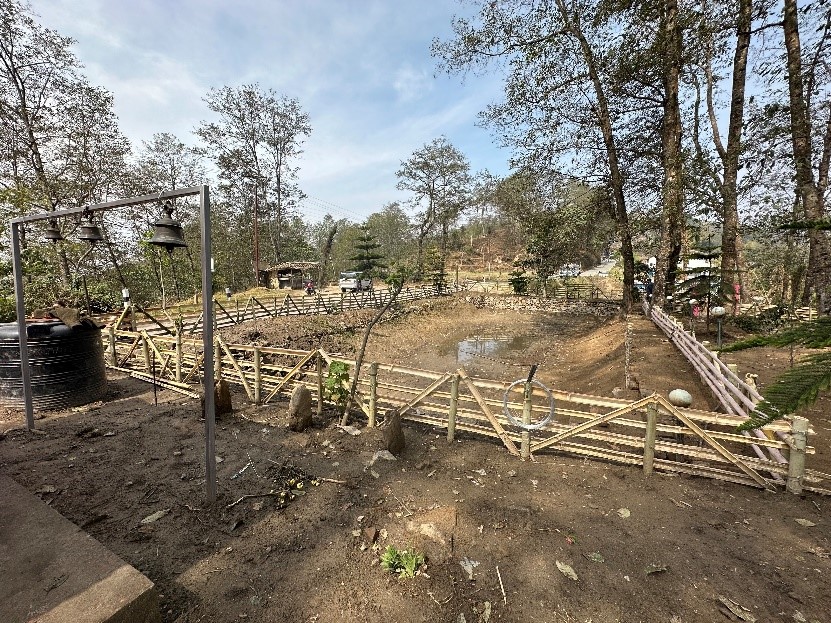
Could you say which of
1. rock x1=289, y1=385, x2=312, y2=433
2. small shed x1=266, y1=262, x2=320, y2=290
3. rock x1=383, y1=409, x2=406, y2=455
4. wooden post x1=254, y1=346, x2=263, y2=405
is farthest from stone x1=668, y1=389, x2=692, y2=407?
small shed x1=266, y1=262, x2=320, y2=290

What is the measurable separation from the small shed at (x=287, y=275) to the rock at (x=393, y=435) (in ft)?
99.0

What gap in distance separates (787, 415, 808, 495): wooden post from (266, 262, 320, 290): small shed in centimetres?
3338

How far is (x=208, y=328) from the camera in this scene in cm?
429

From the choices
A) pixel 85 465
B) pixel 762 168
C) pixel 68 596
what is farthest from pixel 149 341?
pixel 762 168

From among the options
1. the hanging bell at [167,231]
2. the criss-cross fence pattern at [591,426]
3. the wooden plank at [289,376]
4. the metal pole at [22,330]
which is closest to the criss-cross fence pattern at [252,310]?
the metal pole at [22,330]

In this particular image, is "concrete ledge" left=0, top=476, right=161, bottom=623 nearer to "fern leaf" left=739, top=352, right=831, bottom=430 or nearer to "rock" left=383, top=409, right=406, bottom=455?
"rock" left=383, top=409, right=406, bottom=455

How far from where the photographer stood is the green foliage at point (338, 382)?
22.3 feet

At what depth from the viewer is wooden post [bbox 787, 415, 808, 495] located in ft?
13.9

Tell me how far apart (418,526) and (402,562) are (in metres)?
0.53

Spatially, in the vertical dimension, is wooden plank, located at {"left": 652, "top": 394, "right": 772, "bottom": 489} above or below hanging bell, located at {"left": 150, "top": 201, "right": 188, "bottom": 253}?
below

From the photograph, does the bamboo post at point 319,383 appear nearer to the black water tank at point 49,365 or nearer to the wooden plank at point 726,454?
the black water tank at point 49,365

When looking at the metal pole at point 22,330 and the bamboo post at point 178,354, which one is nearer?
the metal pole at point 22,330

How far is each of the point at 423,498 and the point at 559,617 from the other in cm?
191

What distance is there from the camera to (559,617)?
3109 mm
